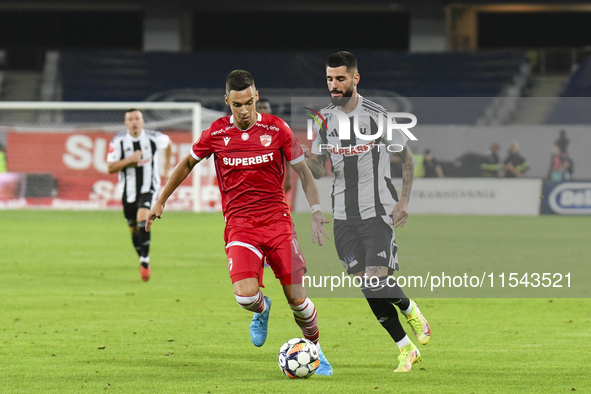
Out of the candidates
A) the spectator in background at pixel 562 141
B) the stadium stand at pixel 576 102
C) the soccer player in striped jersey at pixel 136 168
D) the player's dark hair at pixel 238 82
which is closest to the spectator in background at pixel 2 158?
the soccer player in striped jersey at pixel 136 168

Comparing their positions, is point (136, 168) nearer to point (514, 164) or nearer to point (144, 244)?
point (144, 244)

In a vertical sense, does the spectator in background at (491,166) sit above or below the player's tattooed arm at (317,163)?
below

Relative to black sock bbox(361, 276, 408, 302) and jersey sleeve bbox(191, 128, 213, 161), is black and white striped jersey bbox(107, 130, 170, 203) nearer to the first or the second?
jersey sleeve bbox(191, 128, 213, 161)

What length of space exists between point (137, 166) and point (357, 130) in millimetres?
6121

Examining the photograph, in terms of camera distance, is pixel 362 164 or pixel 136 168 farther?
pixel 136 168

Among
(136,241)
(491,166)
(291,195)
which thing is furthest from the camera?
(291,195)

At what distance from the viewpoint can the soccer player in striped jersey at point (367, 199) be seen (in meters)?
5.68

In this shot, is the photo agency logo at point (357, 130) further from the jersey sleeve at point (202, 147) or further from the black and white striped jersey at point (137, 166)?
the black and white striped jersey at point (137, 166)

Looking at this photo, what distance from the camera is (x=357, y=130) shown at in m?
5.74

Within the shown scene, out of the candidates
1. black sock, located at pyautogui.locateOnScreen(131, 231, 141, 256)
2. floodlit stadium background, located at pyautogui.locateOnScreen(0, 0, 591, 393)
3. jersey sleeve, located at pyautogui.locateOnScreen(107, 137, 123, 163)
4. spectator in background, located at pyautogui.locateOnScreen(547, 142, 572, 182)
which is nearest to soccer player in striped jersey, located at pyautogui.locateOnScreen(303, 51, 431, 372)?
floodlit stadium background, located at pyautogui.locateOnScreen(0, 0, 591, 393)

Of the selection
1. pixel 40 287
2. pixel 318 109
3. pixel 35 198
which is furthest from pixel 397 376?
pixel 35 198

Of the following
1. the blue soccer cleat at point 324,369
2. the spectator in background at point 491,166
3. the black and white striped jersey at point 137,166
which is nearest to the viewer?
the blue soccer cleat at point 324,369

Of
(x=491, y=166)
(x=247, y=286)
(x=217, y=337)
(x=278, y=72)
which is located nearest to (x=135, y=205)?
(x=217, y=337)

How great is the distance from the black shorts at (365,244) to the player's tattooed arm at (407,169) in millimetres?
268
